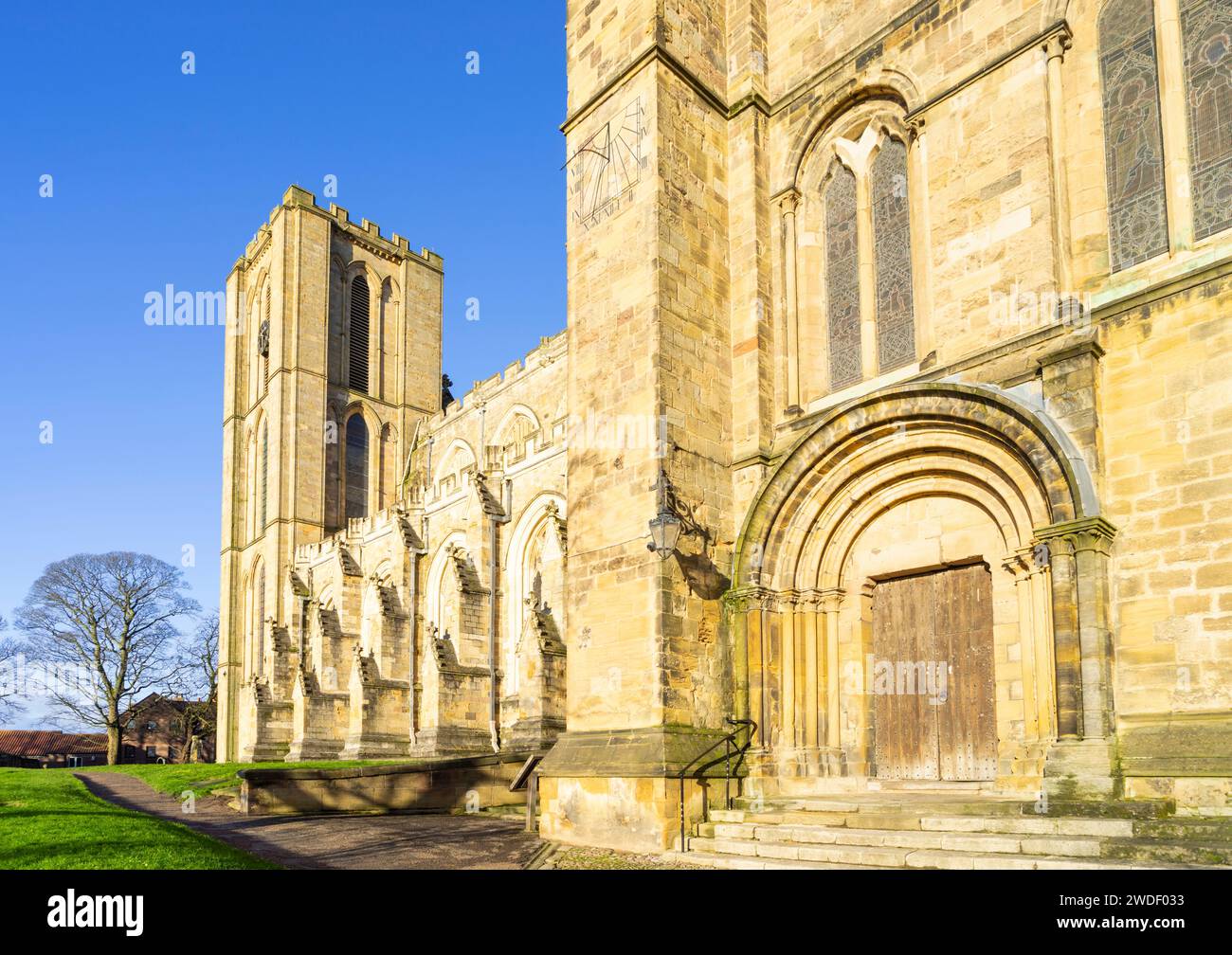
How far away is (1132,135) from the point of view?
975 centimetres

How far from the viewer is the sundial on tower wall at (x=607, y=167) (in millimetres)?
12469

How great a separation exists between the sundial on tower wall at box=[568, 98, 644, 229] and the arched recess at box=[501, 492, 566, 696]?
38.1ft

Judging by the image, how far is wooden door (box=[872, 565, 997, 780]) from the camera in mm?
10328

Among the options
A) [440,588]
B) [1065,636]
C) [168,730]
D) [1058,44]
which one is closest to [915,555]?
[1065,636]

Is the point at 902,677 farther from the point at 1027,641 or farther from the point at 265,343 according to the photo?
the point at 265,343

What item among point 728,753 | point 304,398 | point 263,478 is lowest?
point 728,753

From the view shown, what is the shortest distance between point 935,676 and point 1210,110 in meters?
5.86

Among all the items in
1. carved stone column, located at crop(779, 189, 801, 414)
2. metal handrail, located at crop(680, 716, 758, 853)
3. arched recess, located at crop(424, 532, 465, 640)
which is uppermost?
carved stone column, located at crop(779, 189, 801, 414)

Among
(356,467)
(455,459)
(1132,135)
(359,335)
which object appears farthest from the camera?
(359,335)

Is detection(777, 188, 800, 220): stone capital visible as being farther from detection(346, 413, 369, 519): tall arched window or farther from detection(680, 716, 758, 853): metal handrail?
detection(346, 413, 369, 519): tall arched window

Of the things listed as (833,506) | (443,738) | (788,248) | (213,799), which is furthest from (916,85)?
(443,738)

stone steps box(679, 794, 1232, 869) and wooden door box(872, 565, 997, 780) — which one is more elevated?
wooden door box(872, 565, 997, 780)

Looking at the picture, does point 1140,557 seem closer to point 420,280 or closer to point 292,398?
point 292,398

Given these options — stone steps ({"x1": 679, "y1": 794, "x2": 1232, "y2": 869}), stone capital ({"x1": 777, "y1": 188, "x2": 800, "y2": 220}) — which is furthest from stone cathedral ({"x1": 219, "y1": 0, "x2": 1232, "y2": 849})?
stone steps ({"x1": 679, "y1": 794, "x2": 1232, "y2": 869})
